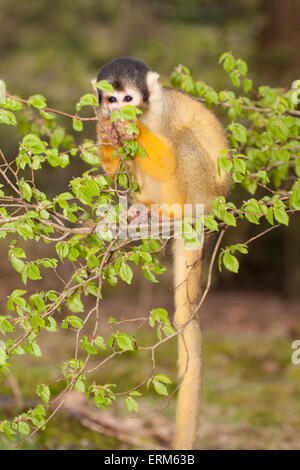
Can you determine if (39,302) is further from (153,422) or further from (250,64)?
(250,64)

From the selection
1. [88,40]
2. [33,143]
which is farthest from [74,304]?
[88,40]

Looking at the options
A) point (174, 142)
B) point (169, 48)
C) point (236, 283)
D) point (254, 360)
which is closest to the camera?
point (174, 142)

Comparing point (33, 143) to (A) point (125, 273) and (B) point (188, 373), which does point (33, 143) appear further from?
(B) point (188, 373)

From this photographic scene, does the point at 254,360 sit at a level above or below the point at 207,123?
below

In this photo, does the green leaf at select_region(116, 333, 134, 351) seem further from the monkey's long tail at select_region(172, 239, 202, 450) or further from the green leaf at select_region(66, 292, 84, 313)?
the monkey's long tail at select_region(172, 239, 202, 450)

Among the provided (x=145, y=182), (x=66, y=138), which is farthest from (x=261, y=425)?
(x=66, y=138)

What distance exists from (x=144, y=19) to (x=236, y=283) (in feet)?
16.8

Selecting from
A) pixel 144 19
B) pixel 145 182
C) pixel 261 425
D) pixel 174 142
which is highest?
pixel 144 19

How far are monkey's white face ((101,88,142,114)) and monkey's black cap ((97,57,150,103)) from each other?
3 cm

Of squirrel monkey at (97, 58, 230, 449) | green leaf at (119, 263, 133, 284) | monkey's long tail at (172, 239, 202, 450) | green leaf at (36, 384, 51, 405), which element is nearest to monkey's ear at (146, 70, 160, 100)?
squirrel monkey at (97, 58, 230, 449)

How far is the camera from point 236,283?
10258 millimetres

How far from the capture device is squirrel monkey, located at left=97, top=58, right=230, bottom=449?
267 cm

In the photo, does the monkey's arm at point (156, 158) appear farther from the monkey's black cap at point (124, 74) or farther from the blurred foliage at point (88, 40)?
the blurred foliage at point (88, 40)
